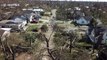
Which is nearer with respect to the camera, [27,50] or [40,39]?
[27,50]

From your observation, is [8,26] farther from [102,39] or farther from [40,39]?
[102,39]

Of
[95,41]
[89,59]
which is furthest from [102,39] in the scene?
[89,59]

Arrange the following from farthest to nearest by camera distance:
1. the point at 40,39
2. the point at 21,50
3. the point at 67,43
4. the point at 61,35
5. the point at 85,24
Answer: the point at 85,24
the point at 61,35
the point at 40,39
the point at 67,43
the point at 21,50

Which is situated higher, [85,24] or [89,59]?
[89,59]

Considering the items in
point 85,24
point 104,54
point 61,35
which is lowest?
point 85,24

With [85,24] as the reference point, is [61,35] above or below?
above

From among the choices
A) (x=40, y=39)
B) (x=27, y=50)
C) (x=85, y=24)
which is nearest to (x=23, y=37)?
(x=40, y=39)

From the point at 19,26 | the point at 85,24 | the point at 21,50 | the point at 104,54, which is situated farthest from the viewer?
the point at 85,24

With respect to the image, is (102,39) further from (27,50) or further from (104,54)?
(27,50)

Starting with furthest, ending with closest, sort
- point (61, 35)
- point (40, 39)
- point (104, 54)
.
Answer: point (61, 35) < point (40, 39) < point (104, 54)
